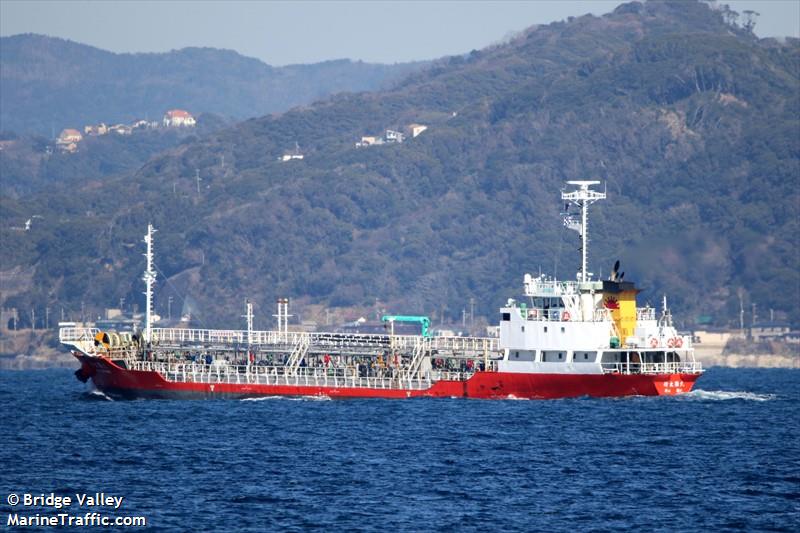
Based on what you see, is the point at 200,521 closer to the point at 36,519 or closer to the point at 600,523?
the point at 36,519

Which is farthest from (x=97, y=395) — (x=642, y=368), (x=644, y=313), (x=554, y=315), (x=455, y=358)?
(x=644, y=313)

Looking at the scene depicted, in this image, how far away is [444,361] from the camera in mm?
89875

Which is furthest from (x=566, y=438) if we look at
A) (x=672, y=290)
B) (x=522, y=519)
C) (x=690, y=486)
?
(x=672, y=290)

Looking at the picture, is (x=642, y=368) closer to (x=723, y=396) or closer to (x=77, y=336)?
(x=723, y=396)

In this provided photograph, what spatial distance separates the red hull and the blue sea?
3.35 ft

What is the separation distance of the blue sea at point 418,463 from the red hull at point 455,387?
3.35 ft

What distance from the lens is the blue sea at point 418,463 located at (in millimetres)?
50312

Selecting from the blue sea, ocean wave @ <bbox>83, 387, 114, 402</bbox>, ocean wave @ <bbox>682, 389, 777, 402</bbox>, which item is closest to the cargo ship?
ocean wave @ <bbox>83, 387, 114, 402</bbox>

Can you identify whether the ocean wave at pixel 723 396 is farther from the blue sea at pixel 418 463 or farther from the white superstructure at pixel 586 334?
the white superstructure at pixel 586 334

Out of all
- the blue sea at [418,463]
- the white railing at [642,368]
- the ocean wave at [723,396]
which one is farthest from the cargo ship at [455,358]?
the ocean wave at [723,396]

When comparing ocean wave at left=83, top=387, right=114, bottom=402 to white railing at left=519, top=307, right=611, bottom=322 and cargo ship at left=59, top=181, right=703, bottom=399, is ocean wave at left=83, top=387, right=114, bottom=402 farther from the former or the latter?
white railing at left=519, top=307, right=611, bottom=322

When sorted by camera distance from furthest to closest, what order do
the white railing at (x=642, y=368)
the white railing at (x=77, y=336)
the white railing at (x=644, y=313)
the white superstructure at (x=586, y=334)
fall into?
the white railing at (x=77, y=336), the white railing at (x=644, y=313), the white superstructure at (x=586, y=334), the white railing at (x=642, y=368)

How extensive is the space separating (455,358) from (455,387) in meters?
2.57

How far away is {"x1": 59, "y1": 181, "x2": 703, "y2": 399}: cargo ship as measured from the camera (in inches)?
3300
